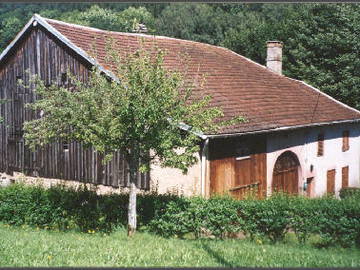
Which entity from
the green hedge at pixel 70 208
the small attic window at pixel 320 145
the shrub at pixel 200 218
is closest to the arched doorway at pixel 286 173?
the small attic window at pixel 320 145

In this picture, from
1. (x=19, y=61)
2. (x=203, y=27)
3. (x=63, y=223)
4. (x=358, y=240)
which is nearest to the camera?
(x=358, y=240)

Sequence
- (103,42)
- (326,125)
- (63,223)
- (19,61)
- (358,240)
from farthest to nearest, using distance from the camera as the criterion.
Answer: (326,125) → (19,61) → (103,42) → (63,223) → (358,240)

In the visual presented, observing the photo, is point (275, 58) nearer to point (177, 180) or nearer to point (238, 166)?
point (238, 166)

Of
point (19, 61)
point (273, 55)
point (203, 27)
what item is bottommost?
point (19, 61)

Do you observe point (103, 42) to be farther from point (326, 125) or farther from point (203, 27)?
point (203, 27)

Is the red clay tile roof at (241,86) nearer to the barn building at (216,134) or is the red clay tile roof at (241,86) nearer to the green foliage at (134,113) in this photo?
the barn building at (216,134)

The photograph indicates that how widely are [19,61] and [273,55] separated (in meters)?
15.6

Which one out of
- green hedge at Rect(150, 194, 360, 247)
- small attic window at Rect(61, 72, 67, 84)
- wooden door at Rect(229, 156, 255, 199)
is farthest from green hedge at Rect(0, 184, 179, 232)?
small attic window at Rect(61, 72, 67, 84)

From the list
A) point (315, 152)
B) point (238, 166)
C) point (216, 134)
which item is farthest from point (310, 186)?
point (216, 134)

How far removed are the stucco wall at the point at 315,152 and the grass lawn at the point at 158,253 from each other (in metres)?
7.59

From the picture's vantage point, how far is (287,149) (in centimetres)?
1875

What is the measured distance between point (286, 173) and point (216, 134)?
6.41 m

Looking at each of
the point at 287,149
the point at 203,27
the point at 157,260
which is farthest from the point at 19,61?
the point at 203,27

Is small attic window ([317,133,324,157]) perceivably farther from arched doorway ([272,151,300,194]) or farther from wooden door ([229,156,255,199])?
wooden door ([229,156,255,199])
